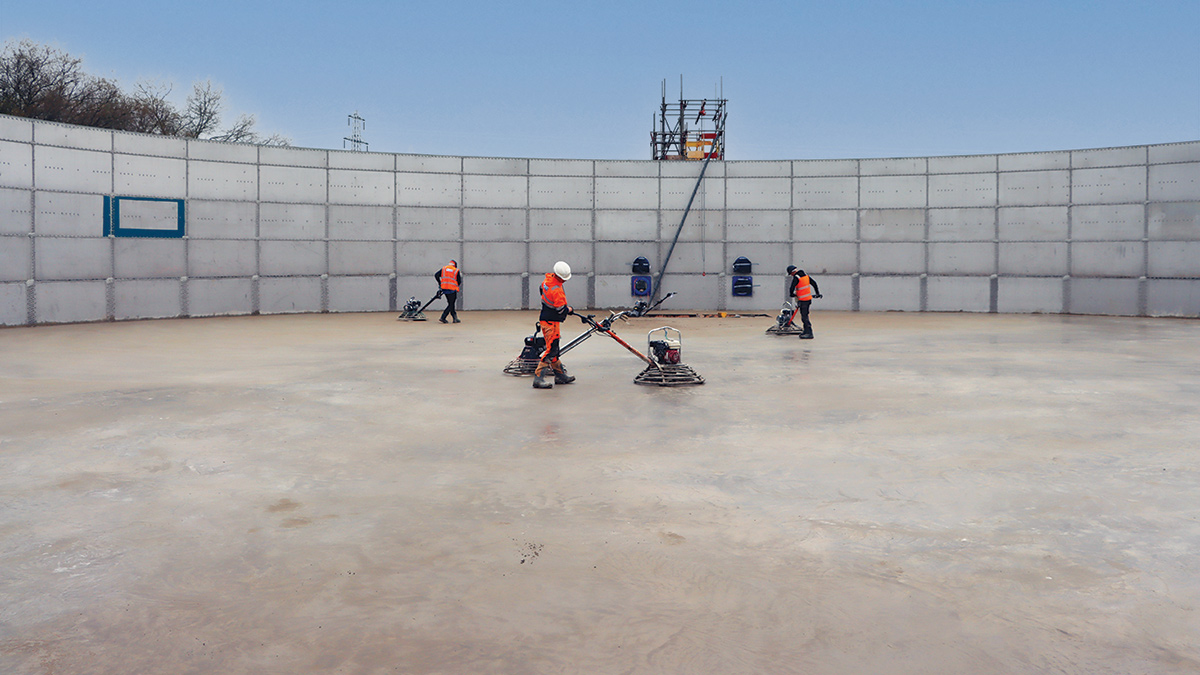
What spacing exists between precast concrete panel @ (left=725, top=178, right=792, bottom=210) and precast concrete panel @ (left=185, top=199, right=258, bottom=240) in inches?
555

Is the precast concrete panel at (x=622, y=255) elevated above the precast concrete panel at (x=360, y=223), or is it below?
below

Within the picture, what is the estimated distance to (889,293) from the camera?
25.9 metres

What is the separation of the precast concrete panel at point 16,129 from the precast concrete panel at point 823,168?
20.3m

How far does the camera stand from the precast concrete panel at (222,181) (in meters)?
21.5

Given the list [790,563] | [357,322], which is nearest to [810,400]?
[790,563]

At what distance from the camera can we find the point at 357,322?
816 inches

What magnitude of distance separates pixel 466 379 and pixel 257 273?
14.5 metres

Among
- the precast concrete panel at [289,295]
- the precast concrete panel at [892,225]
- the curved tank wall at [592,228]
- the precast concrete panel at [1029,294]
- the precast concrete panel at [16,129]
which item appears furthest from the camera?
the precast concrete panel at [892,225]

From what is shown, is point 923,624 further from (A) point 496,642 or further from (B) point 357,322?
(B) point 357,322

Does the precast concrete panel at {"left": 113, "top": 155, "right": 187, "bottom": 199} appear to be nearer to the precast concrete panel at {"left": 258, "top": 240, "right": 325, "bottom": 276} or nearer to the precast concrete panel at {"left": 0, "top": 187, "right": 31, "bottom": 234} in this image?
the precast concrete panel at {"left": 0, "top": 187, "right": 31, "bottom": 234}

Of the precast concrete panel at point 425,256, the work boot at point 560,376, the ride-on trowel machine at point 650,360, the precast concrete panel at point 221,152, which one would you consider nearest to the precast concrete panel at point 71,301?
the precast concrete panel at point 221,152

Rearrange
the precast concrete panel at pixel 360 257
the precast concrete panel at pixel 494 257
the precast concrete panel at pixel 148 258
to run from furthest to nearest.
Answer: the precast concrete panel at pixel 494 257 < the precast concrete panel at pixel 360 257 < the precast concrete panel at pixel 148 258

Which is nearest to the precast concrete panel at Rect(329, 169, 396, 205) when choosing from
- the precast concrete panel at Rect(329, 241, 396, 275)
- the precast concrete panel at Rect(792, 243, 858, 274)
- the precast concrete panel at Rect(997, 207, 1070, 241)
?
the precast concrete panel at Rect(329, 241, 396, 275)

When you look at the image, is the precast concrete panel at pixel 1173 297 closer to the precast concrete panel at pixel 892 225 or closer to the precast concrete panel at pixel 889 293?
the precast concrete panel at pixel 889 293
